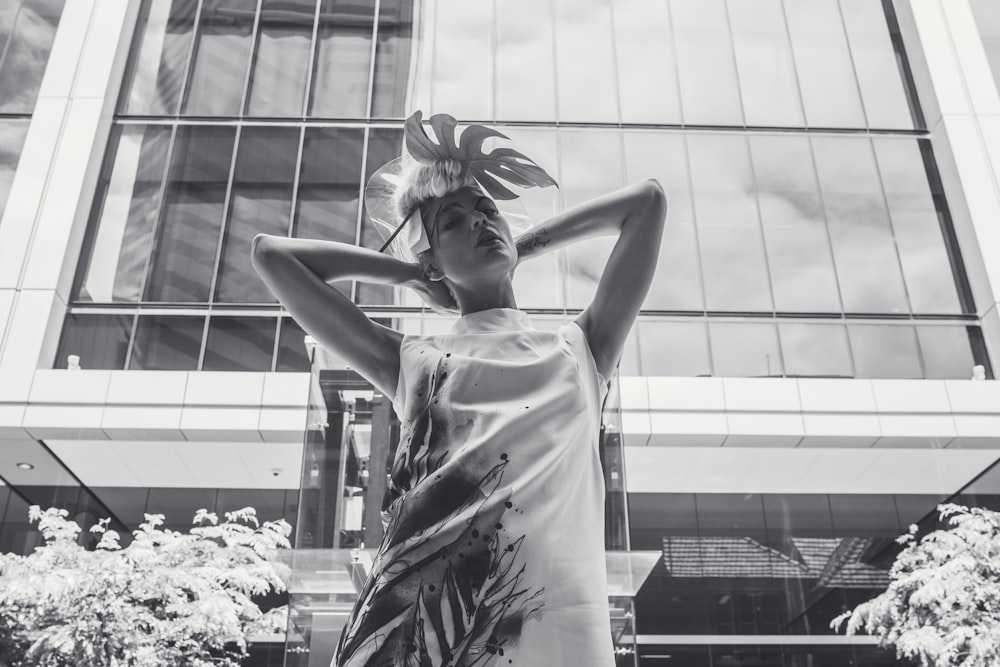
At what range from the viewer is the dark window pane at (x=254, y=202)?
1422 cm

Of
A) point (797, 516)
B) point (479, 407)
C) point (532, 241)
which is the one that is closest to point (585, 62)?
point (797, 516)

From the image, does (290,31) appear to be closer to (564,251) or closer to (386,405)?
(564,251)

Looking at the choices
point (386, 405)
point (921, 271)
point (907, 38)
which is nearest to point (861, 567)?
point (921, 271)

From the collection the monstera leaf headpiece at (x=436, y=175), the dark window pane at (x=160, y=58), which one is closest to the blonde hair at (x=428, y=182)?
the monstera leaf headpiece at (x=436, y=175)

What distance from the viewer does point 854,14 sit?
1708cm

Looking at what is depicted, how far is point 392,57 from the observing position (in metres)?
16.8

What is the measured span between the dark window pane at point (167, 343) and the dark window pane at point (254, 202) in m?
0.68

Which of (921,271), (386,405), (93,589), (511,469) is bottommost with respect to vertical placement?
(511,469)

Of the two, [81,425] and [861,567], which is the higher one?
[81,425]

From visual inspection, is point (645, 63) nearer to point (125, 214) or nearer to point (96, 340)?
point (125, 214)

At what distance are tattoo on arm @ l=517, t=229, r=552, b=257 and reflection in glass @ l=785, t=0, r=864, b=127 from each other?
51.7ft

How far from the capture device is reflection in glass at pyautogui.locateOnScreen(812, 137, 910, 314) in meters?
14.4

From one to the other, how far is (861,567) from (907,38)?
9.50m

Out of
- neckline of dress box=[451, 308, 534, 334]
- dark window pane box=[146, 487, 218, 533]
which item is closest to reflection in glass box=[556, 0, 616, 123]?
dark window pane box=[146, 487, 218, 533]
